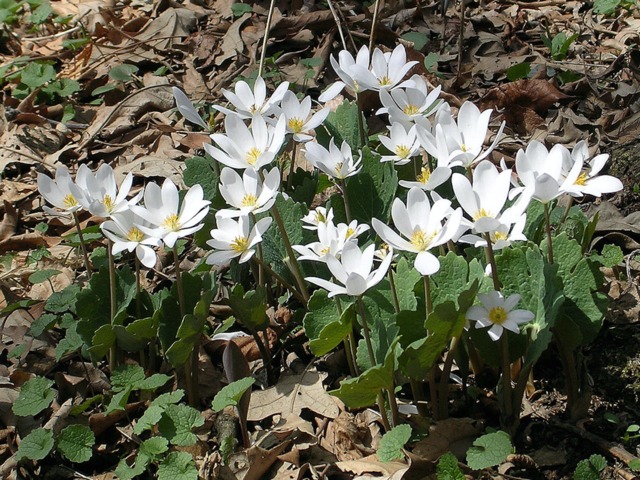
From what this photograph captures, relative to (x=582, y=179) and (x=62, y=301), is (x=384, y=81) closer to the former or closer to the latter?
(x=582, y=179)

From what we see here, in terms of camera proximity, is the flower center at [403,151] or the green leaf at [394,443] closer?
the green leaf at [394,443]

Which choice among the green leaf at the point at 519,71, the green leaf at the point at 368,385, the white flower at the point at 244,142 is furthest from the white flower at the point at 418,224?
the green leaf at the point at 519,71

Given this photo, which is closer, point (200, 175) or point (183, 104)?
point (183, 104)

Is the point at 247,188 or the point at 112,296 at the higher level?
the point at 247,188

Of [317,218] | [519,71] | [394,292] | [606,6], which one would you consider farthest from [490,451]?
[606,6]

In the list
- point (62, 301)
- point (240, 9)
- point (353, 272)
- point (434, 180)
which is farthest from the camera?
point (240, 9)

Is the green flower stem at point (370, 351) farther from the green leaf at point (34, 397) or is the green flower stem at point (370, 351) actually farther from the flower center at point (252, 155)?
the green leaf at point (34, 397)
